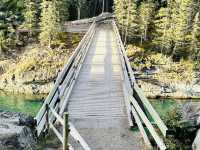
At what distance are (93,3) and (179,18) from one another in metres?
25.4

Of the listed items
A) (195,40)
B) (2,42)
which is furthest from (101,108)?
(2,42)

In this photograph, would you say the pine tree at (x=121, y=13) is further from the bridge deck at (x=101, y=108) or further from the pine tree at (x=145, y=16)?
the bridge deck at (x=101, y=108)

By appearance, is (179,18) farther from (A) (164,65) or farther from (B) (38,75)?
(B) (38,75)

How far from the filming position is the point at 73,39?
2331 inches

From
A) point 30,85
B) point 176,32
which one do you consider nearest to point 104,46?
point 30,85

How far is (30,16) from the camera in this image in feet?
192

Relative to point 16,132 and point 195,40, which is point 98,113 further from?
point 195,40

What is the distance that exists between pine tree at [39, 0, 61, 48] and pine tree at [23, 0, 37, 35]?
1.99 metres

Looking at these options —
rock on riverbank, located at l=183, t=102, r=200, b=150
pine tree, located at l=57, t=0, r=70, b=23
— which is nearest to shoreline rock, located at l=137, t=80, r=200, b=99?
pine tree, located at l=57, t=0, r=70, b=23

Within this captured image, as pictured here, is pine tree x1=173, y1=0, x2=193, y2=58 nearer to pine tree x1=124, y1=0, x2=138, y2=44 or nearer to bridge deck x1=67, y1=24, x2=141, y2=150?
pine tree x1=124, y1=0, x2=138, y2=44

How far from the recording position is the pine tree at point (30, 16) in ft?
191

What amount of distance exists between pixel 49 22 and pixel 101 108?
44.7 metres

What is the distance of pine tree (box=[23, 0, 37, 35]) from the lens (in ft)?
191

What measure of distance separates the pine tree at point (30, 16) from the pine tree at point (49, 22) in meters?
1.99
